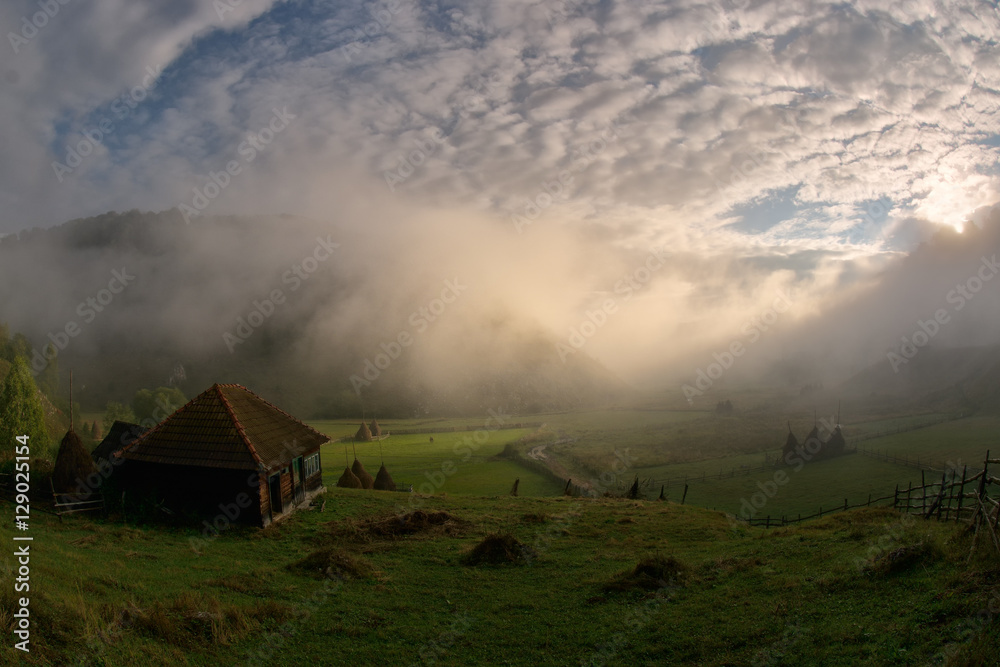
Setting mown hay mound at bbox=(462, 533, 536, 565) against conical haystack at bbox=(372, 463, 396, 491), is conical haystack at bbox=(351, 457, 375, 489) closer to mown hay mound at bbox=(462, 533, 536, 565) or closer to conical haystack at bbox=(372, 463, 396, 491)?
conical haystack at bbox=(372, 463, 396, 491)

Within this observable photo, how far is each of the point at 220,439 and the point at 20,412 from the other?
26459 mm

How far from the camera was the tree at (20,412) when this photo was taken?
3906cm

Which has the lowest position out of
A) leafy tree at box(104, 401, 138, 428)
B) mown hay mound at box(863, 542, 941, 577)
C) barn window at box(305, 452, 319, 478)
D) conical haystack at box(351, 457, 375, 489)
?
leafy tree at box(104, 401, 138, 428)

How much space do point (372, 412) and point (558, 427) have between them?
64.1 meters

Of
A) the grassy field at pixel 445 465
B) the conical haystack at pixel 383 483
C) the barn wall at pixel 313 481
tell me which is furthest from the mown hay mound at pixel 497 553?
the grassy field at pixel 445 465

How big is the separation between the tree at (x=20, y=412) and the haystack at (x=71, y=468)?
1668 centimetres

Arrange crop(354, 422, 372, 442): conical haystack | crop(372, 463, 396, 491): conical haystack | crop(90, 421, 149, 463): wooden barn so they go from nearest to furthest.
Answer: crop(90, 421, 149, 463): wooden barn, crop(372, 463, 396, 491): conical haystack, crop(354, 422, 372, 442): conical haystack

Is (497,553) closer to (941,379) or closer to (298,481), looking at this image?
(298,481)

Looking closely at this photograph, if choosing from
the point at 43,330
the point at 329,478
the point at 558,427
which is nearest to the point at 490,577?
the point at 329,478

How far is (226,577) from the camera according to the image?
17.2m

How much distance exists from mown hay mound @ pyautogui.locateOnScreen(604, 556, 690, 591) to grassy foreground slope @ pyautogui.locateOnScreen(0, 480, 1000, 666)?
72 mm

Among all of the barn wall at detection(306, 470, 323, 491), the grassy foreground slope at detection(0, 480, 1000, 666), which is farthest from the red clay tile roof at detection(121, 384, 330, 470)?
the grassy foreground slope at detection(0, 480, 1000, 666)

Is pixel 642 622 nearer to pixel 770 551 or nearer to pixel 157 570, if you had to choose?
pixel 770 551

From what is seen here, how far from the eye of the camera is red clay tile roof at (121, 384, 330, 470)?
2609cm
